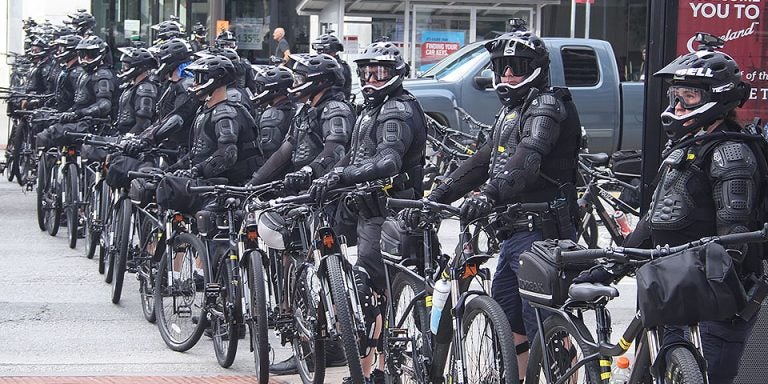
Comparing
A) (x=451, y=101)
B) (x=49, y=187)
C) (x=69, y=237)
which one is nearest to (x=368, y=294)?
(x=69, y=237)

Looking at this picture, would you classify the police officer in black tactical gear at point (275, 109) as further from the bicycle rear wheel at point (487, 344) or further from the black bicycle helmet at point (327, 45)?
the bicycle rear wheel at point (487, 344)

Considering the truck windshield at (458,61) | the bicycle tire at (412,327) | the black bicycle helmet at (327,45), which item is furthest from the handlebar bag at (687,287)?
the truck windshield at (458,61)

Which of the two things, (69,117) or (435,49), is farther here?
(435,49)

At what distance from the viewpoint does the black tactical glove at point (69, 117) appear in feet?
41.8

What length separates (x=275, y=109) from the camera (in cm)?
958

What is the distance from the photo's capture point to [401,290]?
6336 millimetres

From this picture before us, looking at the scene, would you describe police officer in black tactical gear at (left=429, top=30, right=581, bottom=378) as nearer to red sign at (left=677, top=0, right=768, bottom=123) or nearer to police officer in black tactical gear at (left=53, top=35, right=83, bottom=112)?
red sign at (left=677, top=0, right=768, bottom=123)

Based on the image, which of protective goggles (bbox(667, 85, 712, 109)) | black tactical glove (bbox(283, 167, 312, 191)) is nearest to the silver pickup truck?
black tactical glove (bbox(283, 167, 312, 191))

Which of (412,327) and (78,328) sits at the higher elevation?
(412,327)

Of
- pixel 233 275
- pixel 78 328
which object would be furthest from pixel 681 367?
pixel 78 328

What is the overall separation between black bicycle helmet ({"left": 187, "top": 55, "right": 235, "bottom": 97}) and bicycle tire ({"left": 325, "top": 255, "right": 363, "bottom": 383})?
2.52m

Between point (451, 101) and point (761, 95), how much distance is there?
11491 mm

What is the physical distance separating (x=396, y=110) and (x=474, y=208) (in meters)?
1.58

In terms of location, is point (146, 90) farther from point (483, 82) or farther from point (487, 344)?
point (483, 82)
